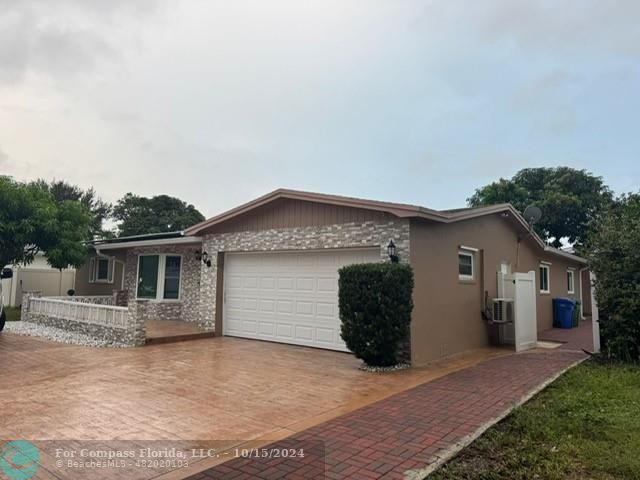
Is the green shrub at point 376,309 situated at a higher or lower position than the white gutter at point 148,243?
lower

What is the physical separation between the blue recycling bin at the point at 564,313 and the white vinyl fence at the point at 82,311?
14488mm

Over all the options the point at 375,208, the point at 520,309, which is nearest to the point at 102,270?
the point at 375,208

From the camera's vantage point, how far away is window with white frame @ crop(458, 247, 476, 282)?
992 centimetres

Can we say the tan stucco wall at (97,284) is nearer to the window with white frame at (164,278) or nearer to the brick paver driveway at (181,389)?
the window with white frame at (164,278)

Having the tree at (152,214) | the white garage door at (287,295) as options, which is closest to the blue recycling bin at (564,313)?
the white garage door at (287,295)

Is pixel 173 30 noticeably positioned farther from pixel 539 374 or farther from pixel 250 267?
pixel 539 374

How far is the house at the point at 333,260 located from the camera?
8508 mm

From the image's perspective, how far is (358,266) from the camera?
7578 millimetres

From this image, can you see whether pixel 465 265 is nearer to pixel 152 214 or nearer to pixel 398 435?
pixel 398 435

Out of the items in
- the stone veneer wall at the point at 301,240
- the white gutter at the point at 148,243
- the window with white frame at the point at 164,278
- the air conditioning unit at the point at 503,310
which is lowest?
the air conditioning unit at the point at 503,310

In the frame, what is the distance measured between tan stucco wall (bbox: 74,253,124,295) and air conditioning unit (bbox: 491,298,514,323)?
43.3ft

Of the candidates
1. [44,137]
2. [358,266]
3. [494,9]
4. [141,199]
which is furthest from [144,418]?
[141,199]

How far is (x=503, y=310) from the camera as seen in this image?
10.5 metres

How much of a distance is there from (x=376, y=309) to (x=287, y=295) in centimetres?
351
